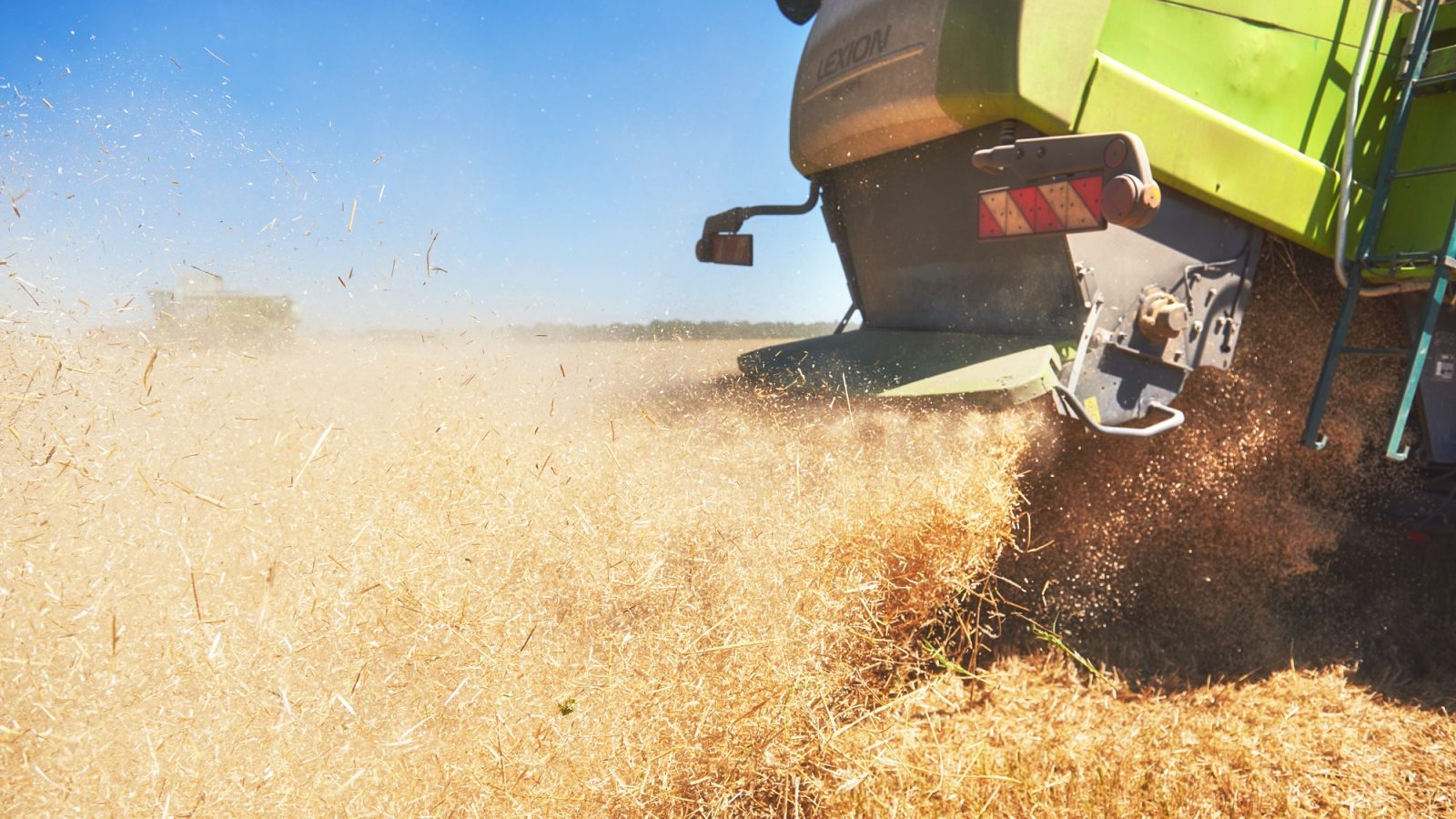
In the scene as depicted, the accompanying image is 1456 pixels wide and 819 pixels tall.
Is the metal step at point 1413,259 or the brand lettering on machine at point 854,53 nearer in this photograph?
the metal step at point 1413,259

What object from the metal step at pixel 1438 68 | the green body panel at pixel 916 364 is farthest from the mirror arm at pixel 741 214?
the metal step at pixel 1438 68

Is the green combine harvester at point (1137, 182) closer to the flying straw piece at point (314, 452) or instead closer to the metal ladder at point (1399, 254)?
the metal ladder at point (1399, 254)

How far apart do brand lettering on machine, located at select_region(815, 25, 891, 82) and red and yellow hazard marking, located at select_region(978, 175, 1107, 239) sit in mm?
681

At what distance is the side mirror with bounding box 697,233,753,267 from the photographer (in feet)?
12.6

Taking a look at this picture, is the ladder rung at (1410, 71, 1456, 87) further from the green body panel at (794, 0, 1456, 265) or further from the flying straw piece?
the flying straw piece

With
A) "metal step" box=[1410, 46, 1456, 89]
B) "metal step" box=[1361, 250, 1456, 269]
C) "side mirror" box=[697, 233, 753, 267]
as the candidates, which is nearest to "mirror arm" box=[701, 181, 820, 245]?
"side mirror" box=[697, 233, 753, 267]

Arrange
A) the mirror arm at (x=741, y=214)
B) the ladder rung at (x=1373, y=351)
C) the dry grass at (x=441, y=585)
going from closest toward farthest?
the dry grass at (x=441, y=585) < the ladder rung at (x=1373, y=351) < the mirror arm at (x=741, y=214)

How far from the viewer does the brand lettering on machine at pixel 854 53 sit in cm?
302

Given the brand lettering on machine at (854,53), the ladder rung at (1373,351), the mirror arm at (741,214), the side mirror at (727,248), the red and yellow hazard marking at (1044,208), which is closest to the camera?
the red and yellow hazard marking at (1044,208)

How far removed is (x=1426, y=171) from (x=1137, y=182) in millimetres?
1240

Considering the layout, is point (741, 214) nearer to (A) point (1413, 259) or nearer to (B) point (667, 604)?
(B) point (667, 604)

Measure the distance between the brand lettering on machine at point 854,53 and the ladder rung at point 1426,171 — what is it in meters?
1.65

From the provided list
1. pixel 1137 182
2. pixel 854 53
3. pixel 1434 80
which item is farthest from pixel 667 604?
pixel 1434 80

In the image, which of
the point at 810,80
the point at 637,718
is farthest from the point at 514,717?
the point at 810,80
